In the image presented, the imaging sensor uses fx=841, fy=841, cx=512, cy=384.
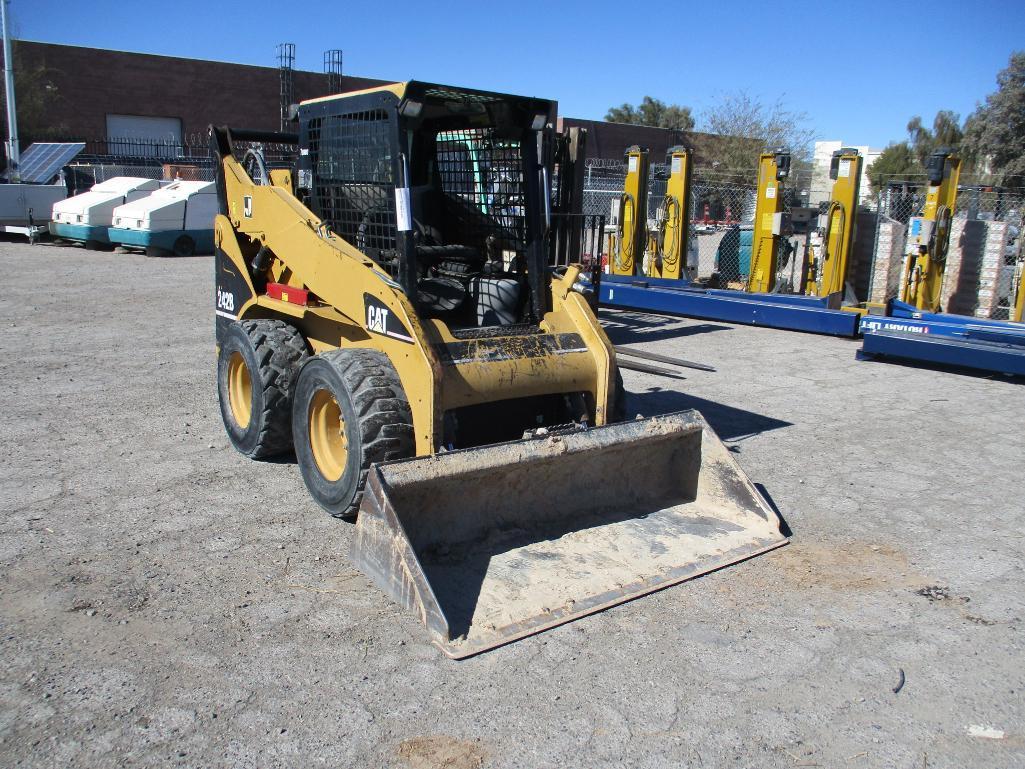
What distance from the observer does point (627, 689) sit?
11.0ft

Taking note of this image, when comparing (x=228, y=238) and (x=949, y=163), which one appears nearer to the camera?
(x=228, y=238)

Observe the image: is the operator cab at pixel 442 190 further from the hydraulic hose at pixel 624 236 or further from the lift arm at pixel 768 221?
the hydraulic hose at pixel 624 236

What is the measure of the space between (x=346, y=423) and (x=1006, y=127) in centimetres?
3369

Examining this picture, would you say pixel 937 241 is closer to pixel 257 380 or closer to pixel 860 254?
pixel 860 254

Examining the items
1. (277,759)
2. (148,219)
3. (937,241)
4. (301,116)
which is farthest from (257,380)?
(148,219)

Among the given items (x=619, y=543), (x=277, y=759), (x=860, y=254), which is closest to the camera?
(x=277, y=759)

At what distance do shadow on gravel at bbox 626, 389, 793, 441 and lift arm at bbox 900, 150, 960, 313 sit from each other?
5722 millimetres

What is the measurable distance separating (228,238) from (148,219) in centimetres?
1441

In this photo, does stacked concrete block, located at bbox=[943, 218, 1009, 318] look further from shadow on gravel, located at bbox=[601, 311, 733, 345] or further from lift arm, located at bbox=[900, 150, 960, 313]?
shadow on gravel, located at bbox=[601, 311, 733, 345]

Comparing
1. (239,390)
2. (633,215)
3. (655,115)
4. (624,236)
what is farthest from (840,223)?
(655,115)

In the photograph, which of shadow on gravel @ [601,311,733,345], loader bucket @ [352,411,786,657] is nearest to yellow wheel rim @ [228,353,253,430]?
loader bucket @ [352,411,786,657]

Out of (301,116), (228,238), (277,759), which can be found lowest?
(277,759)

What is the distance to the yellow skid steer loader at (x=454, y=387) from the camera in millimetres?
4094

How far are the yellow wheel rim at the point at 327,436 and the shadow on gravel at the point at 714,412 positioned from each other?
9.51ft
